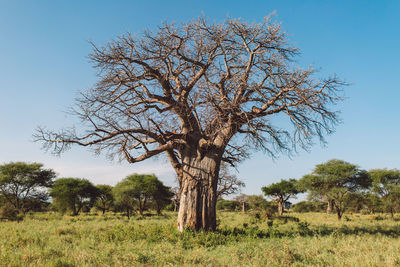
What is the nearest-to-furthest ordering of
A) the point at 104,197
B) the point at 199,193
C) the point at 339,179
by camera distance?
the point at 199,193, the point at 339,179, the point at 104,197

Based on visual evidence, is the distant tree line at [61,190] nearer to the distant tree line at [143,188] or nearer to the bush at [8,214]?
the distant tree line at [143,188]

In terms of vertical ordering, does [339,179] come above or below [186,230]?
above

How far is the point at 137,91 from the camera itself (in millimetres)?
9414

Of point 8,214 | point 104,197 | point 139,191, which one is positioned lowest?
point 8,214

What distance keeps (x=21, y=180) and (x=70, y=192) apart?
456 cm

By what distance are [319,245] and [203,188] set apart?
151 inches

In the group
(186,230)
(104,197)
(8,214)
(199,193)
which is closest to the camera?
(186,230)

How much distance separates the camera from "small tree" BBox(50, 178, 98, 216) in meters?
26.4

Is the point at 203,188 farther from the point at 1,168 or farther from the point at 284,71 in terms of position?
the point at 1,168

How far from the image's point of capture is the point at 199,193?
9.07 m

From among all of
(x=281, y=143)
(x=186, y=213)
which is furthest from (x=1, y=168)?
(x=281, y=143)

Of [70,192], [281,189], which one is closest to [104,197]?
[70,192]

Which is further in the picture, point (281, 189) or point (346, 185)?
point (281, 189)

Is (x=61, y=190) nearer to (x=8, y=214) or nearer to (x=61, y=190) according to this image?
(x=61, y=190)
